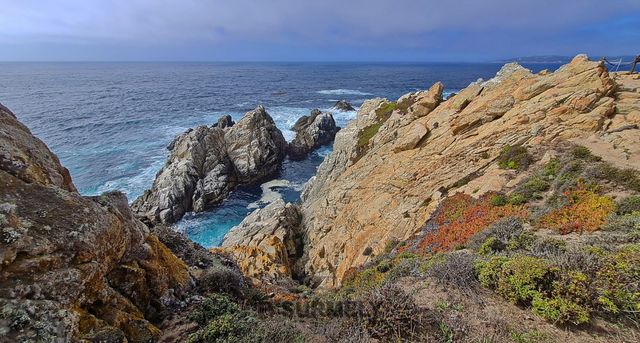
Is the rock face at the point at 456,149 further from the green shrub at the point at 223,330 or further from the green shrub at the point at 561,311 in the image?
the green shrub at the point at 223,330

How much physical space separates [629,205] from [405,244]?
931 cm

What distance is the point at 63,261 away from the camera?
5.48m

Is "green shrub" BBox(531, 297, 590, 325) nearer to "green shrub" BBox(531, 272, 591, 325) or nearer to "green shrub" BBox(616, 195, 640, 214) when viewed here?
"green shrub" BBox(531, 272, 591, 325)

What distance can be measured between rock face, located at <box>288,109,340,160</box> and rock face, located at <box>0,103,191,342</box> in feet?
152

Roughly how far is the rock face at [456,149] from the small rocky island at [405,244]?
118 mm

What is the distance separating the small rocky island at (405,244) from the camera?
5738 millimetres

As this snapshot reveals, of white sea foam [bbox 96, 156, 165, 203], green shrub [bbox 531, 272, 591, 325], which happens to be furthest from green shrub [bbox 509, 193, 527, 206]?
white sea foam [bbox 96, 156, 165, 203]

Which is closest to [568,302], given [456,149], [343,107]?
[456,149]

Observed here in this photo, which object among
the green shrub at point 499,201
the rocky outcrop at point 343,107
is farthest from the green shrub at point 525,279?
the rocky outcrop at point 343,107

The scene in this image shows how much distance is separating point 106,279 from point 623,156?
71.8 ft

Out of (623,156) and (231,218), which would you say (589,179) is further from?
(231,218)

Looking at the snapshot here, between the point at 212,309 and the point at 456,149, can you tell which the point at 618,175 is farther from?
the point at 212,309

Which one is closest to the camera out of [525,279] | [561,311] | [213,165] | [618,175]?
[561,311]

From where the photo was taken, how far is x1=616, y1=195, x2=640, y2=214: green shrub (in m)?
12.2
